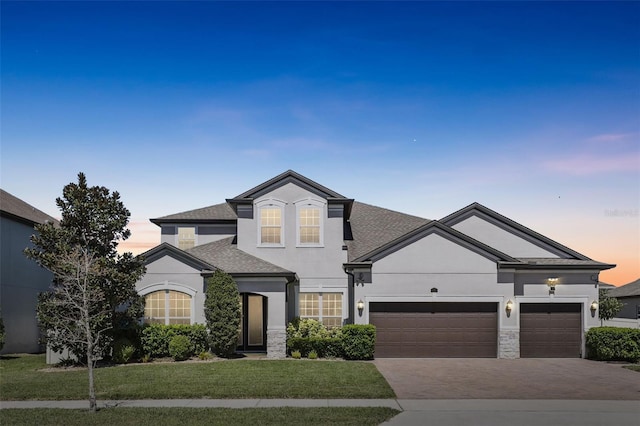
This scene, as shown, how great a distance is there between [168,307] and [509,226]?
15.1 m

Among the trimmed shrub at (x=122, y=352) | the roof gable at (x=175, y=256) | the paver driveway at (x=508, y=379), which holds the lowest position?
the paver driveway at (x=508, y=379)

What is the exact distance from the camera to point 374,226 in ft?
96.9

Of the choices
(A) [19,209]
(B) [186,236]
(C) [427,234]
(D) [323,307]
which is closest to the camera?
(C) [427,234]

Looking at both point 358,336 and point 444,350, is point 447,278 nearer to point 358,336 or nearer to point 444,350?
point 444,350

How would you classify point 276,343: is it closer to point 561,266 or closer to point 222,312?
point 222,312

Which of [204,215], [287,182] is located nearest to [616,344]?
[287,182]

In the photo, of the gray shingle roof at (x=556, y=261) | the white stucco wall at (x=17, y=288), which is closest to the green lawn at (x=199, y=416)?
the gray shingle roof at (x=556, y=261)

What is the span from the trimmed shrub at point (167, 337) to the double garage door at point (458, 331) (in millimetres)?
6714

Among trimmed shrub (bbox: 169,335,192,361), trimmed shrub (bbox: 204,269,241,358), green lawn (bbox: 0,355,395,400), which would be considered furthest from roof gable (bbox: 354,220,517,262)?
trimmed shrub (bbox: 169,335,192,361)

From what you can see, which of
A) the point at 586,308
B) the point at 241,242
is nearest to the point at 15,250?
the point at 241,242

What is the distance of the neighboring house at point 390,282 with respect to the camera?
23.5 m

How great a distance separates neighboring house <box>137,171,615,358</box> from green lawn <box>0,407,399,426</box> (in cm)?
1036

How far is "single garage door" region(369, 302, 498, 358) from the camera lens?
23.6 metres

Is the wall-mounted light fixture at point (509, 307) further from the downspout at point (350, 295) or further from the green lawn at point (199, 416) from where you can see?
the green lawn at point (199, 416)
